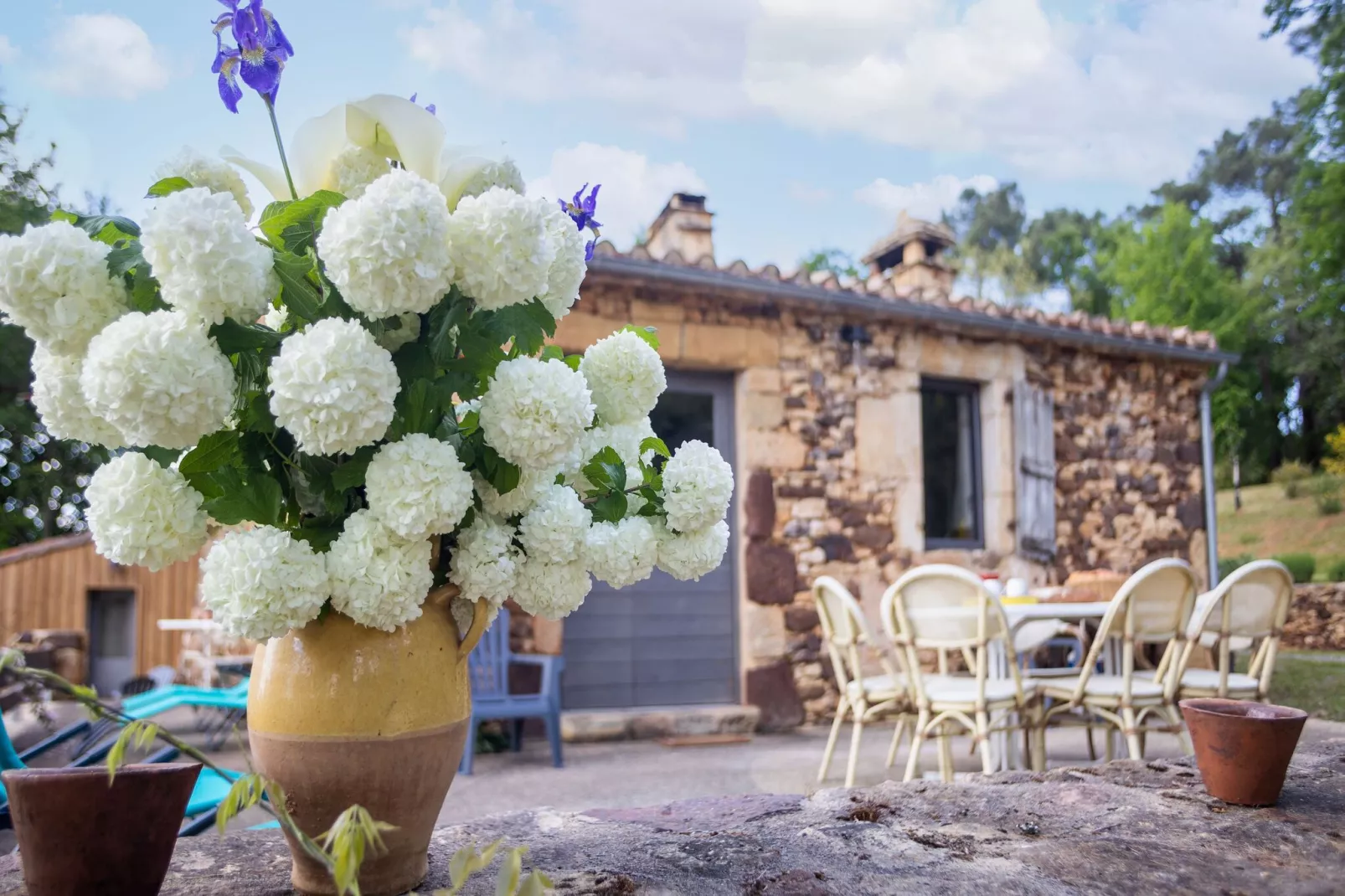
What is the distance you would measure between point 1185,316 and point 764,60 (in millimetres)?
16784

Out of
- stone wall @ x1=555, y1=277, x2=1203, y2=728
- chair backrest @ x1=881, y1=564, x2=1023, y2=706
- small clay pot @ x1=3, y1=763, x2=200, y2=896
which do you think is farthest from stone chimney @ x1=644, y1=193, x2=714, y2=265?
small clay pot @ x1=3, y1=763, x2=200, y2=896

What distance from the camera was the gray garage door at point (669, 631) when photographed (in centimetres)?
560

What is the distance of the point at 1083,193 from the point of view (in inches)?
1178

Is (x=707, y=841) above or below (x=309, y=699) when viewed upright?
below

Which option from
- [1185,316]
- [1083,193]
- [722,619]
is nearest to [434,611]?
[722,619]

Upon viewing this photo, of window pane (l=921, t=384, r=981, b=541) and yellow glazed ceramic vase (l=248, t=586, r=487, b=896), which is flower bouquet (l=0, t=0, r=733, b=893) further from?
window pane (l=921, t=384, r=981, b=541)

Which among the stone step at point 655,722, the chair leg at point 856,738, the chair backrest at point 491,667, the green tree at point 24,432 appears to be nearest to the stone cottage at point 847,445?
the stone step at point 655,722

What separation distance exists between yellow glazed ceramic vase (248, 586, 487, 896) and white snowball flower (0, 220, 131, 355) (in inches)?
13.9

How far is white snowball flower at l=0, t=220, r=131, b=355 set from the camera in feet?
2.56

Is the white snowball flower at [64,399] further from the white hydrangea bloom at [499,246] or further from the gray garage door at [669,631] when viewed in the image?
the gray garage door at [669,631]

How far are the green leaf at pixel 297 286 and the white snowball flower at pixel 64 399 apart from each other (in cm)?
21

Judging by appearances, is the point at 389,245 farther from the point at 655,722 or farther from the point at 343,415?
the point at 655,722

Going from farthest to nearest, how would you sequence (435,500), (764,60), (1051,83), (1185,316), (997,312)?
(1051,83) < (764,60) < (1185,316) < (997,312) < (435,500)

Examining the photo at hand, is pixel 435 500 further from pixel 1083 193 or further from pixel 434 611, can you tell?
pixel 1083 193
